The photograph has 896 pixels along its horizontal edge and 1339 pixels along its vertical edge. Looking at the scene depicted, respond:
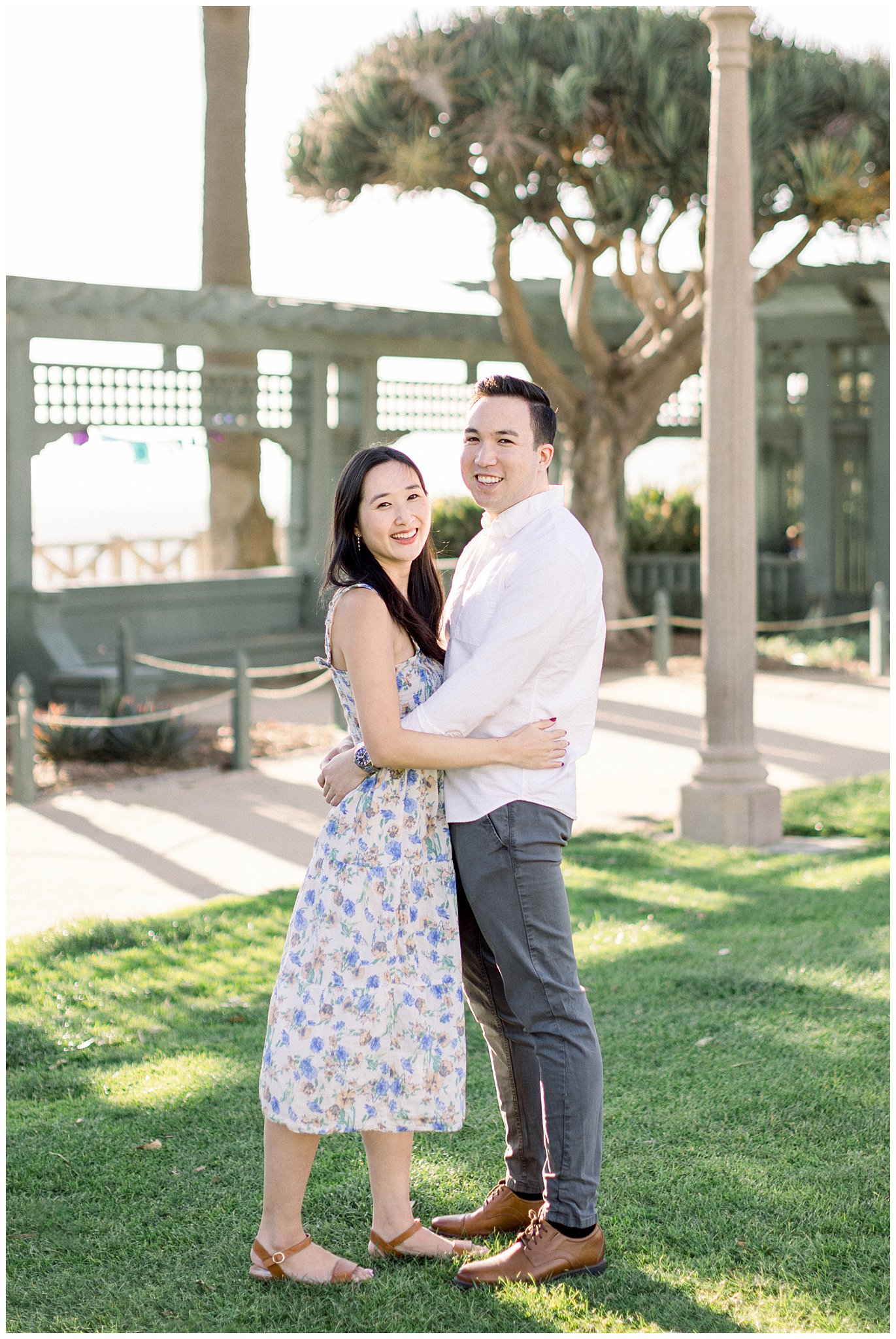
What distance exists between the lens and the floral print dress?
9.90ft

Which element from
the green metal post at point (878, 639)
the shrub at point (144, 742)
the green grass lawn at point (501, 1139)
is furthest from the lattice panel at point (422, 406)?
the green grass lawn at point (501, 1139)

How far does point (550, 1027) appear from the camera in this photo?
10.00 ft

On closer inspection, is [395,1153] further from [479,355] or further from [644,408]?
[479,355]

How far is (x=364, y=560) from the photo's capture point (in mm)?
3141

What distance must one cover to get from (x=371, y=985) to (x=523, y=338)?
12.9 metres

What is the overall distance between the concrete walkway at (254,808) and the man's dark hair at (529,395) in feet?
12.4

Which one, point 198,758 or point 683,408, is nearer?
point 198,758

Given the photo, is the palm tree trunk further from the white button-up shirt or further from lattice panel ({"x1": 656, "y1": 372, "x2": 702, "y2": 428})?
the white button-up shirt

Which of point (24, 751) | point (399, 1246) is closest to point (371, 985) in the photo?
point (399, 1246)

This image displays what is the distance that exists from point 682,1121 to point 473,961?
1.02 m

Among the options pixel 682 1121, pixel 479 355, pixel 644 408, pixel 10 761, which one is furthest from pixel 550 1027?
pixel 479 355

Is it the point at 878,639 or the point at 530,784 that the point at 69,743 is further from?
the point at 878,639

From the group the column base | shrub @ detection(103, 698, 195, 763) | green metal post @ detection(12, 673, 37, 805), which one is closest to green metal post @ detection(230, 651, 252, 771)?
shrub @ detection(103, 698, 195, 763)

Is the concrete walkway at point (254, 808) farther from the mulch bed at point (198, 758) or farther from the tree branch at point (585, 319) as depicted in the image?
the tree branch at point (585, 319)
